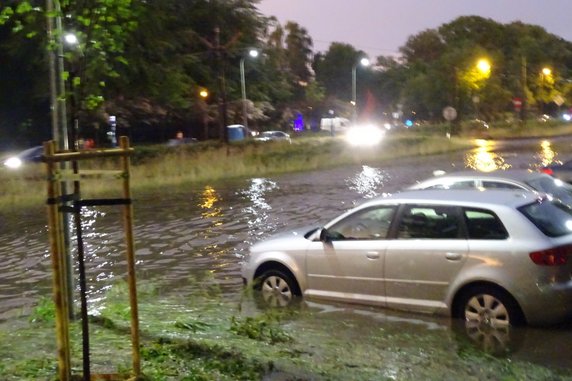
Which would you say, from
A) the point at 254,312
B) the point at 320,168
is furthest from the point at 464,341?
the point at 320,168

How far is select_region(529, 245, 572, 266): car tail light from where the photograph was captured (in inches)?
313

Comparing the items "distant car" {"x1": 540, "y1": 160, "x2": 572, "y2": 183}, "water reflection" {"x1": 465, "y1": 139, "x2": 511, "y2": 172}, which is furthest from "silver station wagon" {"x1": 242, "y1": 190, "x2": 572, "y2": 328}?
"water reflection" {"x1": 465, "y1": 139, "x2": 511, "y2": 172}

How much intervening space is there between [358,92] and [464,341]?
356 ft

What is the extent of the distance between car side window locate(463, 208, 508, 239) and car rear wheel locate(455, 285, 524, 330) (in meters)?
0.52

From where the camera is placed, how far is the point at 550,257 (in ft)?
26.1

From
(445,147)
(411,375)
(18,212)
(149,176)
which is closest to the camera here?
(411,375)

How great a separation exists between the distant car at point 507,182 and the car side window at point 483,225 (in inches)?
168

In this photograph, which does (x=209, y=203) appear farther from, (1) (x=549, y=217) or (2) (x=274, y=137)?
(2) (x=274, y=137)

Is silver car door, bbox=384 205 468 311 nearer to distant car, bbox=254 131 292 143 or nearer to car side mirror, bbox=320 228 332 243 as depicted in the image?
car side mirror, bbox=320 228 332 243

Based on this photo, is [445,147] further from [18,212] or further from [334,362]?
[334,362]

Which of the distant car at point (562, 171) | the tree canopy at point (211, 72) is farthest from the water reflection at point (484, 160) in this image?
the tree canopy at point (211, 72)

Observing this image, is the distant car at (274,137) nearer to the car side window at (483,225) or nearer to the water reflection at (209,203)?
the water reflection at (209,203)

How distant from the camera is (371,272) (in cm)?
916

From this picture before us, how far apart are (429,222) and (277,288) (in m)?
2.22
